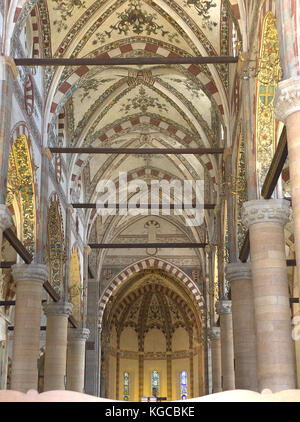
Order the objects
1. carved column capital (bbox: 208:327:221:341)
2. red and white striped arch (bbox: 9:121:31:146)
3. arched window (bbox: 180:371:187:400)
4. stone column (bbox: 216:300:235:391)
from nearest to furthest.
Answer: red and white striped arch (bbox: 9:121:31:146), stone column (bbox: 216:300:235:391), carved column capital (bbox: 208:327:221:341), arched window (bbox: 180:371:187:400)

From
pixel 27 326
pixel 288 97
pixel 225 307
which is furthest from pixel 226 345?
pixel 288 97

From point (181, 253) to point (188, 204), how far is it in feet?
14.1

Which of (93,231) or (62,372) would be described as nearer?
(62,372)

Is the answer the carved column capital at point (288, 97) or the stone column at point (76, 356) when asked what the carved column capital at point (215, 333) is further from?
the carved column capital at point (288, 97)

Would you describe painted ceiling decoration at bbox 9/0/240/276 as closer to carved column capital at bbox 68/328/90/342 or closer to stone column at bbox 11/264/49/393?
stone column at bbox 11/264/49/393

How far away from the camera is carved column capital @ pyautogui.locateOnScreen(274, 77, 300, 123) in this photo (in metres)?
9.37

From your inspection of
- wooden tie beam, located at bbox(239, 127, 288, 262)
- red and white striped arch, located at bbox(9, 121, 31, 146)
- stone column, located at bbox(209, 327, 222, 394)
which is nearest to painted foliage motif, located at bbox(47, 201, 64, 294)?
red and white striped arch, located at bbox(9, 121, 31, 146)

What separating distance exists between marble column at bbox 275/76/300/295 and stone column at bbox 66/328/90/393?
17.3 meters

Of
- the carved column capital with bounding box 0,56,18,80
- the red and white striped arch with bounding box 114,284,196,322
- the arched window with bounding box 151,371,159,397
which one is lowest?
the arched window with bounding box 151,371,159,397

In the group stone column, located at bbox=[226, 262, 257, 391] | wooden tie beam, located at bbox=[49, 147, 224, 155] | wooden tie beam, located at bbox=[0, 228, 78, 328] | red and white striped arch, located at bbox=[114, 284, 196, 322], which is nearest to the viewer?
wooden tie beam, located at bbox=[0, 228, 78, 328]

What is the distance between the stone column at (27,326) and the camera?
15430mm
